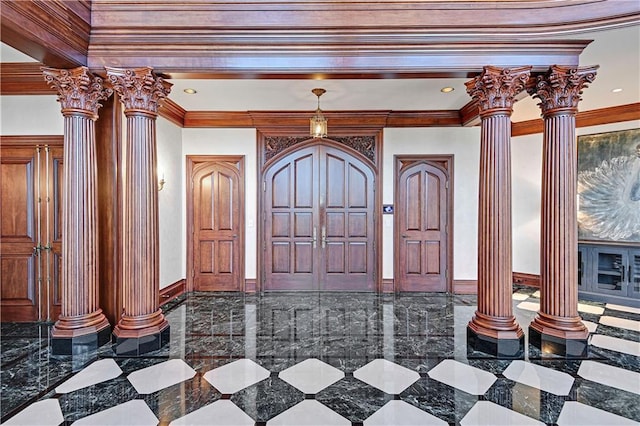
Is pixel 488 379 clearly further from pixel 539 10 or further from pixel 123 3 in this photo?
pixel 123 3

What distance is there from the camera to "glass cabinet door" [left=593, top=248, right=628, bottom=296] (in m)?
4.46

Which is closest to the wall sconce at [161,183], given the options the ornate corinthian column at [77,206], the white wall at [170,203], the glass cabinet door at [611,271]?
the white wall at [170,203]

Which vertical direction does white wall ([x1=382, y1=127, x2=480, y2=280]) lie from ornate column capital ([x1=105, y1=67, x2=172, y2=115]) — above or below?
below

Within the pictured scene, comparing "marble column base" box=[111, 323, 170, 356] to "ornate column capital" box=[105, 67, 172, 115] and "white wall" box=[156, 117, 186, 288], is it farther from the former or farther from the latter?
"ornate column capital" box=[105, 67, 172, 115]

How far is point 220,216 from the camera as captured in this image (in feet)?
16.7

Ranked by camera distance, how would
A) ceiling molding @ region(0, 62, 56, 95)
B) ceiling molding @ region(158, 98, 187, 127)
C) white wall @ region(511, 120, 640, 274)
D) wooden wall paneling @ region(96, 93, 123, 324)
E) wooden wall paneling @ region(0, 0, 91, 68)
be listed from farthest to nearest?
1. white wall @ region(511, 120, 640, 274)
2. ceiling molding @ region(158, 98, 187, 127)
3. ceiling molding @ region(0, 62, 56, 95)
4. wooden wall paneling @ region(96, 93, 123, 324)
5. wooden wall paneling @ region(0, 0, 91, 68)

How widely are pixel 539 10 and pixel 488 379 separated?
3107 millimetres

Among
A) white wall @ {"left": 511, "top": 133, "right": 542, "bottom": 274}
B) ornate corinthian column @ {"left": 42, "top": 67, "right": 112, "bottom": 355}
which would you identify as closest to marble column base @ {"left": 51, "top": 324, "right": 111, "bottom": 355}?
ornate corinthian column @ {"left": 42, "top": 67, "right": 112, "bottom": 355}

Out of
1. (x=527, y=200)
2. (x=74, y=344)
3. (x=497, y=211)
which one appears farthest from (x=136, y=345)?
(x=527, y=200)

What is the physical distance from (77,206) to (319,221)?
309 cm

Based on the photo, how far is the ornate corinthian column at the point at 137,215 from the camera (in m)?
2.92

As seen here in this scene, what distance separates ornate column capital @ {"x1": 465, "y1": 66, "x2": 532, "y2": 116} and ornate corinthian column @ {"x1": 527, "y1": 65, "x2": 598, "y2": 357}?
27cm

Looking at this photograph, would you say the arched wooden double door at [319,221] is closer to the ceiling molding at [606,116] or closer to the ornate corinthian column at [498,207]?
the ornate corinthian column at [498,207]

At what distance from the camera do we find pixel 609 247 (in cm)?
456
